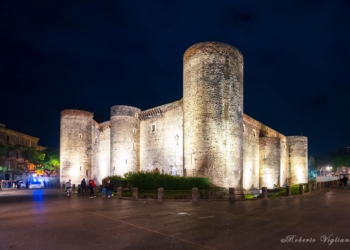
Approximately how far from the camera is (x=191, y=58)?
1000 inches

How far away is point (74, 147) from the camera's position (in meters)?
41.3

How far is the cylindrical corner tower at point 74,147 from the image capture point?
41.0m

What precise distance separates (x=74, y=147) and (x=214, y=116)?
25390 millimetres

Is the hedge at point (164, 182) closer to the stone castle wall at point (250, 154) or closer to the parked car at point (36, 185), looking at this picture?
the stone castle wall at point (250, 154)

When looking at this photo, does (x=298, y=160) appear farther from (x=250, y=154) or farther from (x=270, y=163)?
(x=250, y=154)

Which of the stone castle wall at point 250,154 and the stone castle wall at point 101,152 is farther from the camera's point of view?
the stone castle wall at point 101,152

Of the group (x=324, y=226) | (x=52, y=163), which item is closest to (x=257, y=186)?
(x=324, y=226)

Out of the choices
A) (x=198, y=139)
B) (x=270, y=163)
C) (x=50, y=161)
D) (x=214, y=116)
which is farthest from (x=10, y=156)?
(x=214, y=116)

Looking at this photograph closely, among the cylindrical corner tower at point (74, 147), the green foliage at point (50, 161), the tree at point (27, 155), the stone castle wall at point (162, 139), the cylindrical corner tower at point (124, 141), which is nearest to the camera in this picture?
the stone castle wall at point (162, 139)

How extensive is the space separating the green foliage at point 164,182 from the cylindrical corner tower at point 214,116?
2.17 m

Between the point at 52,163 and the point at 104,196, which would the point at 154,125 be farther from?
the point at 52,163

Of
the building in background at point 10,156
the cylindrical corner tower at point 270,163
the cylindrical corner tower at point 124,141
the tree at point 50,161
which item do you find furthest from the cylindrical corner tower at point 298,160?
the tree at point 50,161

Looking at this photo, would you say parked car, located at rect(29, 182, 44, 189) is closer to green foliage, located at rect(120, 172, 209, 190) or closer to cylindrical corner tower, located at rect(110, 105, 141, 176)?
cylindrical corner tower, located at rect(110, 105, 141, 176)

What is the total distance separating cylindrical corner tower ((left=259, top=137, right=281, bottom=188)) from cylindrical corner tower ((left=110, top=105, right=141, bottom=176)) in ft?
50.7
